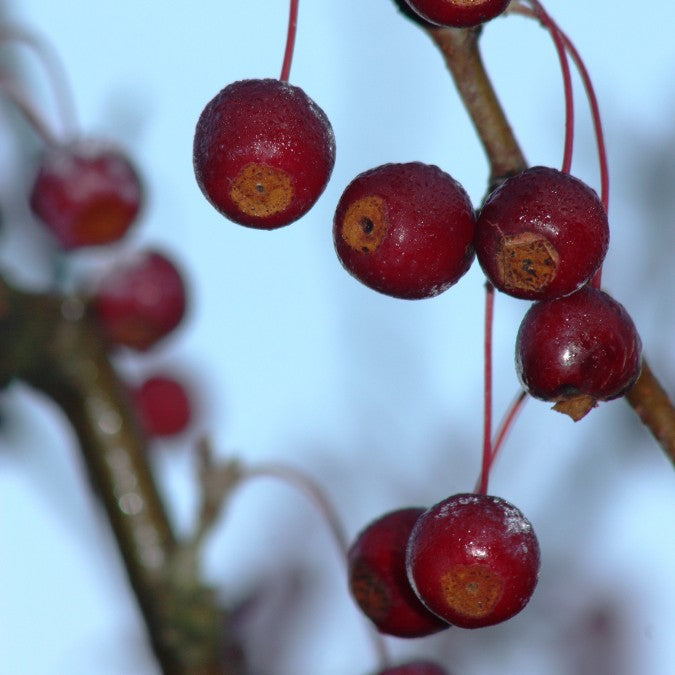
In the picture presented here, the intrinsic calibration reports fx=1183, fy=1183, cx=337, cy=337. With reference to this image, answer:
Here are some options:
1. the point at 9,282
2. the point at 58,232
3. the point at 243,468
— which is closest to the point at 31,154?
the point at 58,232

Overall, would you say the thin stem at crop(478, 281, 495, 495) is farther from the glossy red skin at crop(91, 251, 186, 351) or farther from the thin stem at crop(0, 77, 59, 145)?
the thin stem at crop(0, 77, 59, 145)

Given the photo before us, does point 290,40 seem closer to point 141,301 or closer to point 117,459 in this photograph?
point 117,459

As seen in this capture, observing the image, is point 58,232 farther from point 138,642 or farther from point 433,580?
point 433,580

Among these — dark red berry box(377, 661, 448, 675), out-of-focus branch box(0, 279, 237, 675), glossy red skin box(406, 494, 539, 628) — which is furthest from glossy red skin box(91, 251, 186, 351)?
glossy red skin box(406, 494, 539, 628)

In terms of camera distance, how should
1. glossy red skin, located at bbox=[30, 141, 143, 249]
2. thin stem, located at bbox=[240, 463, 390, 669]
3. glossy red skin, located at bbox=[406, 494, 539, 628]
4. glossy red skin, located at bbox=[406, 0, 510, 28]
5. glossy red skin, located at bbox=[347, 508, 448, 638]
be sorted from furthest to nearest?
glossy red skin, located at bbox=[30, 141, 143, 249]
thin stem, located at bbox=[240, 463, 390, 669]
glossy red skin, located at bbox=[347, 508, 448, 638]
glossy red skin, located at bbox=[406, 494, 539, 628]
glossy red skin, located at bbox=[406, 0, 510, 28]

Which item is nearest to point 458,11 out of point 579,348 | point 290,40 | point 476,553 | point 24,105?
point 290,40
